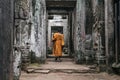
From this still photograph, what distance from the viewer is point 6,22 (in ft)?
10.0

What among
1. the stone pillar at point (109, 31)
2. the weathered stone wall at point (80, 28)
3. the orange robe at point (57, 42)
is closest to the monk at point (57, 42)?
the orange robe at point (57, 42)

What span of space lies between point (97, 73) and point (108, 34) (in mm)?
1436

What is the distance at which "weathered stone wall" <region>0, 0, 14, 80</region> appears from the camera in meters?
3.04

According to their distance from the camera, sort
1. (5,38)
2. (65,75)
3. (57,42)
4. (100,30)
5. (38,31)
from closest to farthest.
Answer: (5,38)
(65,75)
(100,30)
(38,31)
(57,42)

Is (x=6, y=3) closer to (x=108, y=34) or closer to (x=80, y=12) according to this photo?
(x=108, y=34)

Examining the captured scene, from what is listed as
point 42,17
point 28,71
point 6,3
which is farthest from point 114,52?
point 6,3

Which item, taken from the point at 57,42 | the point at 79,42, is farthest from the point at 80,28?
the point at 57,42

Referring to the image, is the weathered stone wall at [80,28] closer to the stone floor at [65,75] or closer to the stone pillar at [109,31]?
the stone floor at [65,75]

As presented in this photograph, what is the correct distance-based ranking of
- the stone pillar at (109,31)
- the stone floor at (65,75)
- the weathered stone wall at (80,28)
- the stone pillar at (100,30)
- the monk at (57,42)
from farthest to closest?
the monk at (57,42) → the weathered stone wall at (80,28) → the stone pillar at (100,30) → the stone pillar at (109,31) → the stone floor at (65,75)

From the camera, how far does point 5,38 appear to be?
10.1 feet

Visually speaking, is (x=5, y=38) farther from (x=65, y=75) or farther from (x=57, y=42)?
(x=57, y=42)

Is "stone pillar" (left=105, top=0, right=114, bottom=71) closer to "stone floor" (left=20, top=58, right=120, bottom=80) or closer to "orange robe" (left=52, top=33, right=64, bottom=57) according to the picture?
"stone floor" (left=20, top=58, right=120, bottom=80)

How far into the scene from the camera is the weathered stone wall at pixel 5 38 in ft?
9.99

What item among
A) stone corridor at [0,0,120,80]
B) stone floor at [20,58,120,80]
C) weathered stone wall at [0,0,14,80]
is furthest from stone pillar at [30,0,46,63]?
weathered stone wall at [0,0,14,80]
